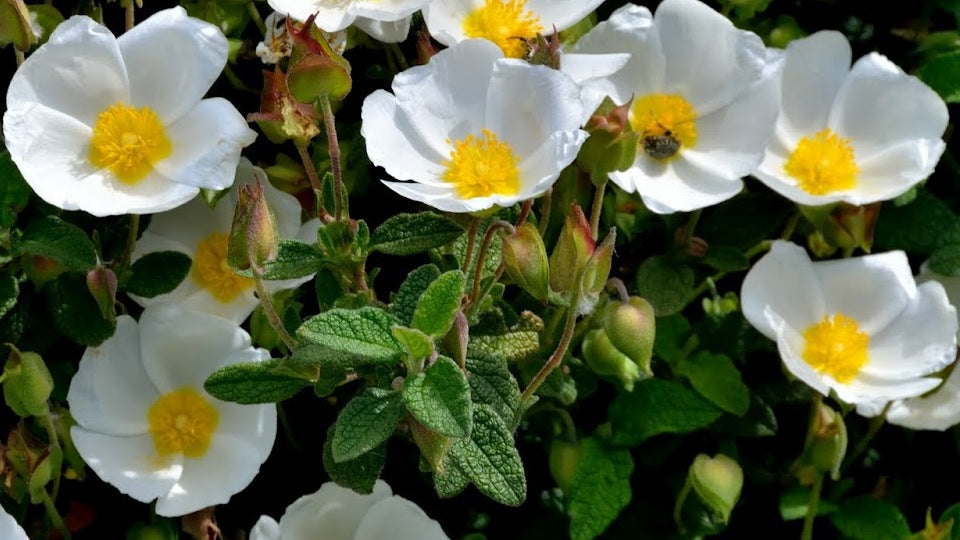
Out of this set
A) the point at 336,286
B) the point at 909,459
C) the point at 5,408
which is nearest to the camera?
the point at 336,286

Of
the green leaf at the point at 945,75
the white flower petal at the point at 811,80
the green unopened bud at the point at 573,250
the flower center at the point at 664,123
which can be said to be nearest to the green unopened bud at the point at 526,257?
the green unopened bud at the point at 573,250

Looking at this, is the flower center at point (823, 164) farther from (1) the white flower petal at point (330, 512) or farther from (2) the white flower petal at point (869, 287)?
(1) the white flower petal at point (330, 512)

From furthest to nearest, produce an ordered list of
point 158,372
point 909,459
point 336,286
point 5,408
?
point 909,459, point 5,408, point 158,372, point 336,286

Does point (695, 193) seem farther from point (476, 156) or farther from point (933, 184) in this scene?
point (933, 184)

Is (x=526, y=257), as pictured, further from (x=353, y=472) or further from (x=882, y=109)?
(x=882, y=109)

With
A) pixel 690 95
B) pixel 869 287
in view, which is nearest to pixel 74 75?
pixel 690 95

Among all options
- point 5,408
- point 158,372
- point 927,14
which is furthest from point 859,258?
point 5,408

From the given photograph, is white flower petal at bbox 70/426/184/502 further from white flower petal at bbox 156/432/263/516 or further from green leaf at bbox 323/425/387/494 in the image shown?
green leaf at bbox 323/425/387/494
